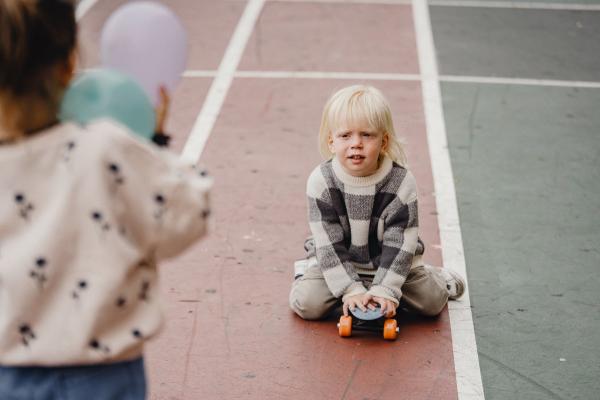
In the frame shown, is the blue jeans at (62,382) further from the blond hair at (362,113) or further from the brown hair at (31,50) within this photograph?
the blond hair at (362,113)

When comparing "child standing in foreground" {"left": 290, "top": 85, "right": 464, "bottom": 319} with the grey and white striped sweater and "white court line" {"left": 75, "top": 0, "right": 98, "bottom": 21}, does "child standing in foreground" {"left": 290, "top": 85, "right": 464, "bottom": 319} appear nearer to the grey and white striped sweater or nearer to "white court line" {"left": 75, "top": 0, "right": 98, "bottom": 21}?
the grey and white striped sweater

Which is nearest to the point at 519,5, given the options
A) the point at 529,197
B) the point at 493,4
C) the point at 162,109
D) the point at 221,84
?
the point at 493,4

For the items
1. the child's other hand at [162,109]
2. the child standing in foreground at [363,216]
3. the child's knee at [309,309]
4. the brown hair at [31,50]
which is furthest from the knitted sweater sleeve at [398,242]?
the brown hair at [31,50]

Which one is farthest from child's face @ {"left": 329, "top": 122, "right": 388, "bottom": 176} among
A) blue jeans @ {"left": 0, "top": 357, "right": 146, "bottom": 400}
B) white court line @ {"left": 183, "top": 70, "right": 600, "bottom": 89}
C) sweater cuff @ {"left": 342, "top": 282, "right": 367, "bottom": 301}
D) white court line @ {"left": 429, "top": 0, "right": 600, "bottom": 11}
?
white court line @ {"left": 429, "top": 0, "right": 600, "bottom": 11}

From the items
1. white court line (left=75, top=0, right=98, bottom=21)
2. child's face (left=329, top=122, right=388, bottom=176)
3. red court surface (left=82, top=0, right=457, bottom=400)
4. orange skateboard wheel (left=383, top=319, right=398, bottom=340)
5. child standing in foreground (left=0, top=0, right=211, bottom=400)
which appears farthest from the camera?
white court line (left=75, top=0, right=98, bottom=21)

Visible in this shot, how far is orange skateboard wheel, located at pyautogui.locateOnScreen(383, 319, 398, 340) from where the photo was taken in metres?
4.80

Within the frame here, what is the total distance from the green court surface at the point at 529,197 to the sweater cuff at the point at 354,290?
603mm

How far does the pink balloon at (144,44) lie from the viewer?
2.67 metres

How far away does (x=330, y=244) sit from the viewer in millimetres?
4824

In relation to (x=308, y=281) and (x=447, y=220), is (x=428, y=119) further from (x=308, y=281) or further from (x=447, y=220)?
(x=308, y=281)

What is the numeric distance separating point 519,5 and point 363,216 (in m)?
7.85

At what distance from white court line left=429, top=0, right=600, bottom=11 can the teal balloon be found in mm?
9642

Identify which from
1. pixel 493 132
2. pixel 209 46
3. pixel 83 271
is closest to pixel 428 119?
pixel 493 132

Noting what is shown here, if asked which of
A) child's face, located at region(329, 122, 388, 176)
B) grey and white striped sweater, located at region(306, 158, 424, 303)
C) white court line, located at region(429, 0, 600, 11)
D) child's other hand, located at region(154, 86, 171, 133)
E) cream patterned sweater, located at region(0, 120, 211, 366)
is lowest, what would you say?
cream patterned sweater, located at region(0, 120, 211, 366)
